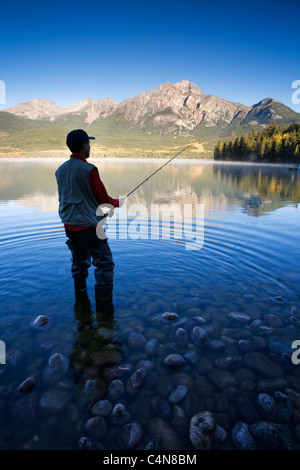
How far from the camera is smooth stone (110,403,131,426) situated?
3.39m

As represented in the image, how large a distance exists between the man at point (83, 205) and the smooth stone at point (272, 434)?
3.58 meters

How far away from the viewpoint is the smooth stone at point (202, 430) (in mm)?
3131

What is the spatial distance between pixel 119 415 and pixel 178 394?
0.89 metres

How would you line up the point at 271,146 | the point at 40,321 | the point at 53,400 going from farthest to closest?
the point at 271,146 → the point at 40,321 → the point at 53,400

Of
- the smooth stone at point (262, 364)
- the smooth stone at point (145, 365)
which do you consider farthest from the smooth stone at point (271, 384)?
the smooth stone at point (145, 365)

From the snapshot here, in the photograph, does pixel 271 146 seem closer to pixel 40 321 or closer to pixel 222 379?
pixel 222 379

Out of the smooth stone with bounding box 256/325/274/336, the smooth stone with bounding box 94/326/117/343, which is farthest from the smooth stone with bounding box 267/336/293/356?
the smooth stone with bounding box 94/326/117/343

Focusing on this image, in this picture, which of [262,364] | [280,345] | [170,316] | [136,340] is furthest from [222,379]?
[170,316]

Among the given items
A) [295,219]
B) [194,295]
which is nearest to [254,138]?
[295,219]

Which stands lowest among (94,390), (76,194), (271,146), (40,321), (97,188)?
(94,390)

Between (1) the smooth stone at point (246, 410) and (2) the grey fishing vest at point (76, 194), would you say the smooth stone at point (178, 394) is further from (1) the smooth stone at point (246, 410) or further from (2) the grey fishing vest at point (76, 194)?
(2) the grey fishing vest at point (76, 194)

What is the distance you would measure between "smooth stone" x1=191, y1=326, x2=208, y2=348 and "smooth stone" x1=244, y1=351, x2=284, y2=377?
76 cm

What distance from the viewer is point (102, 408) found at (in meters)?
3.55
